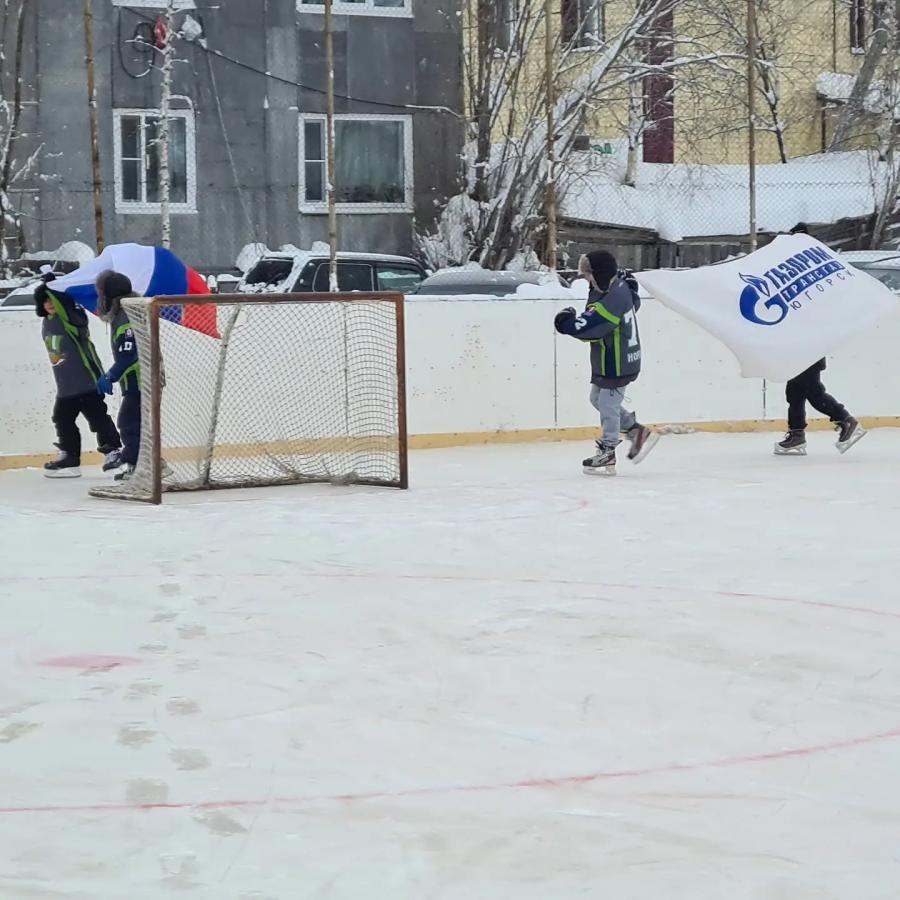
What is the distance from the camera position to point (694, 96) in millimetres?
20062

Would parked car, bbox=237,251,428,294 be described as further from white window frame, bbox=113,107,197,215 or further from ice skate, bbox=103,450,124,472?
ice skate, bbox=103,450,124,472

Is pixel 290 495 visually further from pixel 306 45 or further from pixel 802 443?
pixel 306 45

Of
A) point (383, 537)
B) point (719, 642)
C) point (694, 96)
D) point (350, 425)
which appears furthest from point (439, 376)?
point (694, 96)

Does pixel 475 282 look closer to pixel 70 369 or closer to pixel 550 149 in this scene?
pixel 550 149

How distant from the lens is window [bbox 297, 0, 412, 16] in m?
19.4

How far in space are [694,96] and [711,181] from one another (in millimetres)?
1801

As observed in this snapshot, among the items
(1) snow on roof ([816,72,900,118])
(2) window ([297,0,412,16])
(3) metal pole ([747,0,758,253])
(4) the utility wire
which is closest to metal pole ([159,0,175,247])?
(4) the utility wire

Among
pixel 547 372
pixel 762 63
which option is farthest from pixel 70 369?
pixel 762 63

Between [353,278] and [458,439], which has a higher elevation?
[353,278]

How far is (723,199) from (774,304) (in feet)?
36.7

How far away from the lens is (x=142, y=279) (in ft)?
31.5

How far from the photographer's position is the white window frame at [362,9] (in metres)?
19.4

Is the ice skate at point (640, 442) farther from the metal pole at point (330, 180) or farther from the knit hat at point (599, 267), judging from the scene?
the metal pole at point (330, 180)

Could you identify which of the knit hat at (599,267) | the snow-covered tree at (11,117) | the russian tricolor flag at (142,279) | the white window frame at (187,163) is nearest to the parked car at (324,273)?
the white window frame at (187,163)
